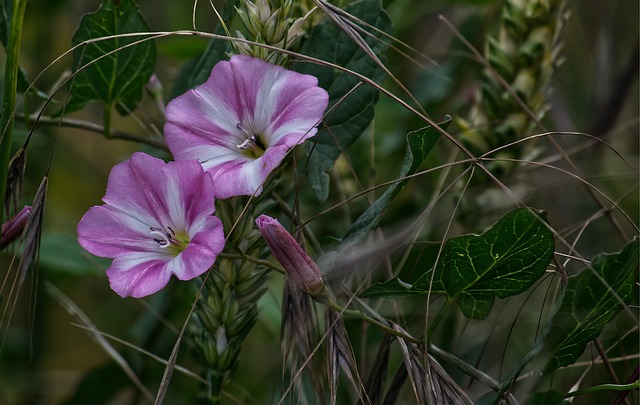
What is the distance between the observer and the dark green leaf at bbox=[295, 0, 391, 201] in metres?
0.73

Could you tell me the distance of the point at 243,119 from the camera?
644mm

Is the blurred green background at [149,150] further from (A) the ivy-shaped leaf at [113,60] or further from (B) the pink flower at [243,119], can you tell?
(B) the pink flower at [243,119]

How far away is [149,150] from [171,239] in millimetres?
304

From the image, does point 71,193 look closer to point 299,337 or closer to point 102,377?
point 102,377

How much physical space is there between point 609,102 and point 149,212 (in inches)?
38.0

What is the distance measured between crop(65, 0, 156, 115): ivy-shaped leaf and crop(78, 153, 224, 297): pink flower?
0.14 m

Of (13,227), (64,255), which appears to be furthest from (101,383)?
(13,227)

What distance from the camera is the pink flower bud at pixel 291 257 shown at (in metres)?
0.56

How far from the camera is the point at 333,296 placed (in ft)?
2.02

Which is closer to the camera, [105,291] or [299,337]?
[299,337]

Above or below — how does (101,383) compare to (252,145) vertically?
below

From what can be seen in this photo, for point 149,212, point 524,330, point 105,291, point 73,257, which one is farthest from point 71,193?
point 149,212

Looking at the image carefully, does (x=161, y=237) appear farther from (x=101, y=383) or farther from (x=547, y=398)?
(x=101, y=383)

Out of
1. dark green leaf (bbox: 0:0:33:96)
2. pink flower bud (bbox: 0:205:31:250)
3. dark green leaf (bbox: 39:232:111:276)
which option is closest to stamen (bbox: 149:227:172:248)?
pink flower bud (bbox: 0:205:31:250)
